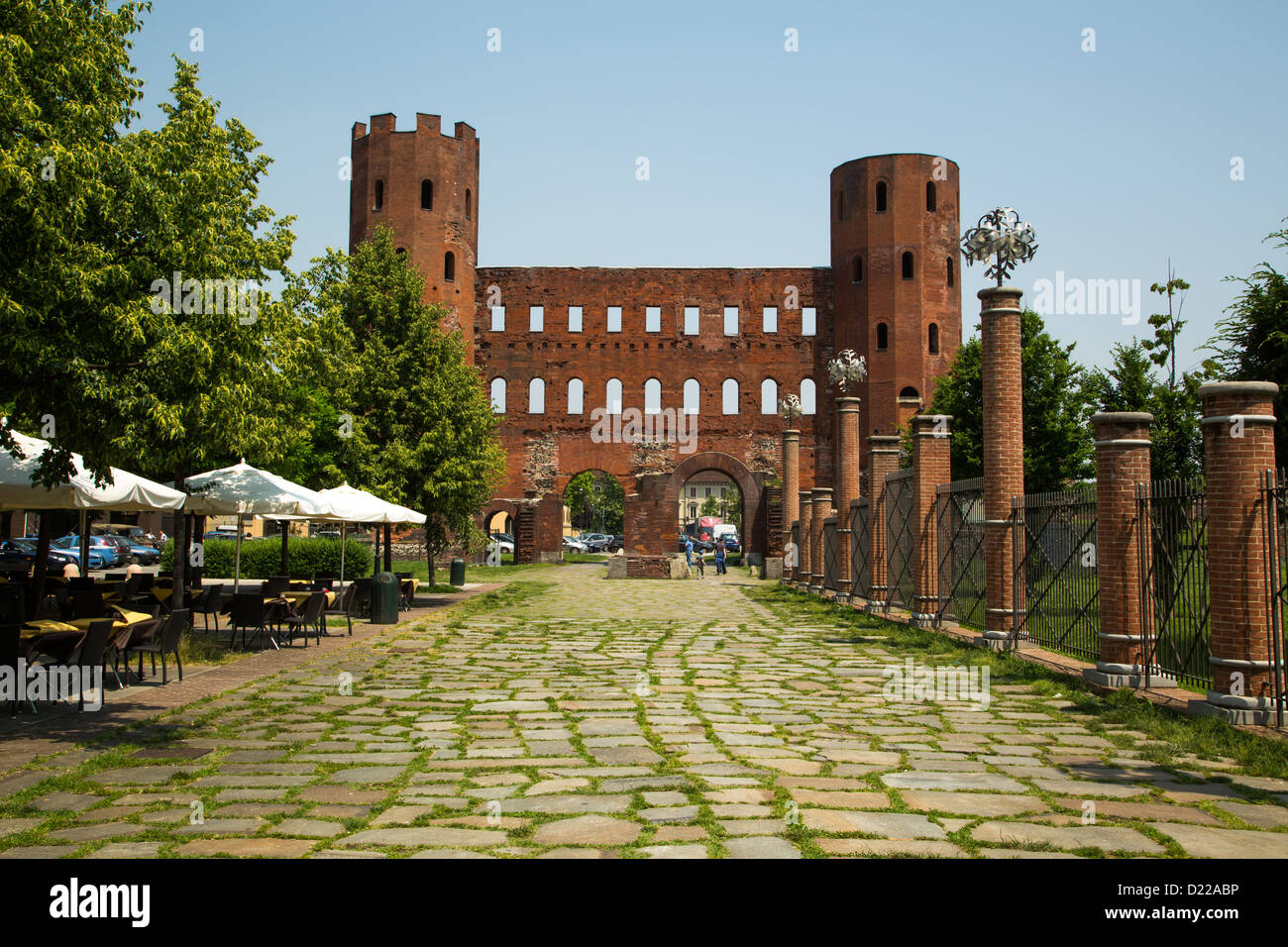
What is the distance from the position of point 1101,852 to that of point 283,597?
10822mm

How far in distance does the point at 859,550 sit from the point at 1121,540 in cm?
1205

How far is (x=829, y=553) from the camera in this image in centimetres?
2427

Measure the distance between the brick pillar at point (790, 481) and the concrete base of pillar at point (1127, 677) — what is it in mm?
21748

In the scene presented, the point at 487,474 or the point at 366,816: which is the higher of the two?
the point at 487,474

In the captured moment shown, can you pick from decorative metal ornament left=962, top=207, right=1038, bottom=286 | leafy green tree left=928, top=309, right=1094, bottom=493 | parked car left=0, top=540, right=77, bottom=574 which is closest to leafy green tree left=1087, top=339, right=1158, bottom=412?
leafy green tree left=928, top=309, right=1094, bottom=493

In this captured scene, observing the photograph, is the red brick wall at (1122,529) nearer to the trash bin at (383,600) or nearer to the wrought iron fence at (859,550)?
the wrought iron fence at (859,550)

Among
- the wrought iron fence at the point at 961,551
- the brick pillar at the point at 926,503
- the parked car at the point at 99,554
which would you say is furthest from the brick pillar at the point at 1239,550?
the parked car at the point at 99,554

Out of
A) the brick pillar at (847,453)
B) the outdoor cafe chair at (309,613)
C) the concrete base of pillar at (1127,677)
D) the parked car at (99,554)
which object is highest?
the brick pillar at (847,453)

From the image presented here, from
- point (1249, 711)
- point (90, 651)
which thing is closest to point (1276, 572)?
point (1249, 711)

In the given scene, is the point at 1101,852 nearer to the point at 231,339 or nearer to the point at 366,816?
the point at 366,816

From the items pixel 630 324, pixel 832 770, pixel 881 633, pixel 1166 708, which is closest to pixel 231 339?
pixel 832 770

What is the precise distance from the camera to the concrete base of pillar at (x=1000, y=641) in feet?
39.8

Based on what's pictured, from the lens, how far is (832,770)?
239 inches

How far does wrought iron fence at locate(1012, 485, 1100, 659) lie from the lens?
10688 mm
